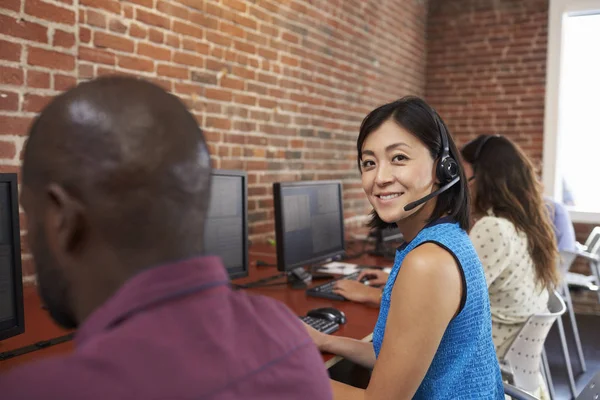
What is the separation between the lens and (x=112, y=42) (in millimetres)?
2389

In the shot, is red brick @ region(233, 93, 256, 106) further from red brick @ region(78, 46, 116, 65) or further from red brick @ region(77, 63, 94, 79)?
red brick @ region(77, 63, 94, 79)

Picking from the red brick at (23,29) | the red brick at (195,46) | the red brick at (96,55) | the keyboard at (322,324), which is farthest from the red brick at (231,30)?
the keyboard at (322,324)

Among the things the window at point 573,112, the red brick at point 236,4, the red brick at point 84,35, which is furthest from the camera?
the window at point 573,112

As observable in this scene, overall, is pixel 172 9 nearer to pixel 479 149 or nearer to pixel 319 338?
pixel 479 149

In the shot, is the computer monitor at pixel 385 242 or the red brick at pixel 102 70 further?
the computer monitor at pixel 385 242

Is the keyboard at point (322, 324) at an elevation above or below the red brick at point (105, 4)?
below

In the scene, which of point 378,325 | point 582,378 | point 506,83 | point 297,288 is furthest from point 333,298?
point 506,83

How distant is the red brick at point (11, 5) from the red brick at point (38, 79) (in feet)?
0.71

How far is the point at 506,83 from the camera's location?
217 inches

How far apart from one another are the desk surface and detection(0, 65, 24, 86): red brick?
739mm

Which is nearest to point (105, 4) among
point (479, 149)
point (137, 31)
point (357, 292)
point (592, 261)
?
point (137, 31)

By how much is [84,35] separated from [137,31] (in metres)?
0.30

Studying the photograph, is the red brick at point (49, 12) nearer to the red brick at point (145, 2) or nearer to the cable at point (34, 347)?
the red brick at point (145, 2)

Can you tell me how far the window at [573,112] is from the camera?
5305 mm
